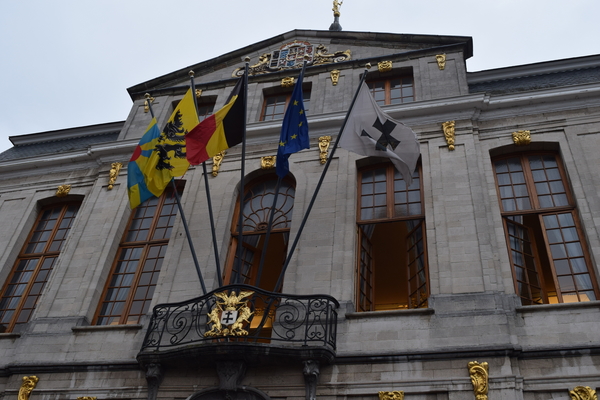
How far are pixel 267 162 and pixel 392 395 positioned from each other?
6.99 meters

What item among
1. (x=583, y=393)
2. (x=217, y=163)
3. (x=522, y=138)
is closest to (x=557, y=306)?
(x=583, y=393)

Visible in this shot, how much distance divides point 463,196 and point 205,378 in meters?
6.63

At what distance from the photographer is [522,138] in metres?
12.9

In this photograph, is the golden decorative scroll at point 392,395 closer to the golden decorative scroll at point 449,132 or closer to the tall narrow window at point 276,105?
the golden decorative scroll at point 449,132

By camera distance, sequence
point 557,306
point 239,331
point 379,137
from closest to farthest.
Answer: point 557,306 → point 239,331 → point 379,137

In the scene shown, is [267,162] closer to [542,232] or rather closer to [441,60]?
[441,60]

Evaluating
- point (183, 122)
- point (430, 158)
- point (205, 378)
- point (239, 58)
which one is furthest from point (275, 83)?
point (205, 378)

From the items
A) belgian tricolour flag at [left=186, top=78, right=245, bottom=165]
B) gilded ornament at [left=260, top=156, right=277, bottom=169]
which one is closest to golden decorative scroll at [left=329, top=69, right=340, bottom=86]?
gilded ornament at [left=260, top=156, right=277, bottom=169]

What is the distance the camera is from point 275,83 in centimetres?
1691

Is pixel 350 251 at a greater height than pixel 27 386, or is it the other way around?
pixel 350 251

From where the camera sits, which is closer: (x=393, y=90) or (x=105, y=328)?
(x=105, y=328)

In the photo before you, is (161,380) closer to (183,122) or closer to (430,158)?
(183,122)

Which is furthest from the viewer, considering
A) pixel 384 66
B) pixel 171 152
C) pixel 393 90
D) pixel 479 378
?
pixel 384 66

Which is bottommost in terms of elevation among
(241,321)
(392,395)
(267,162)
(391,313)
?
(392,395)
